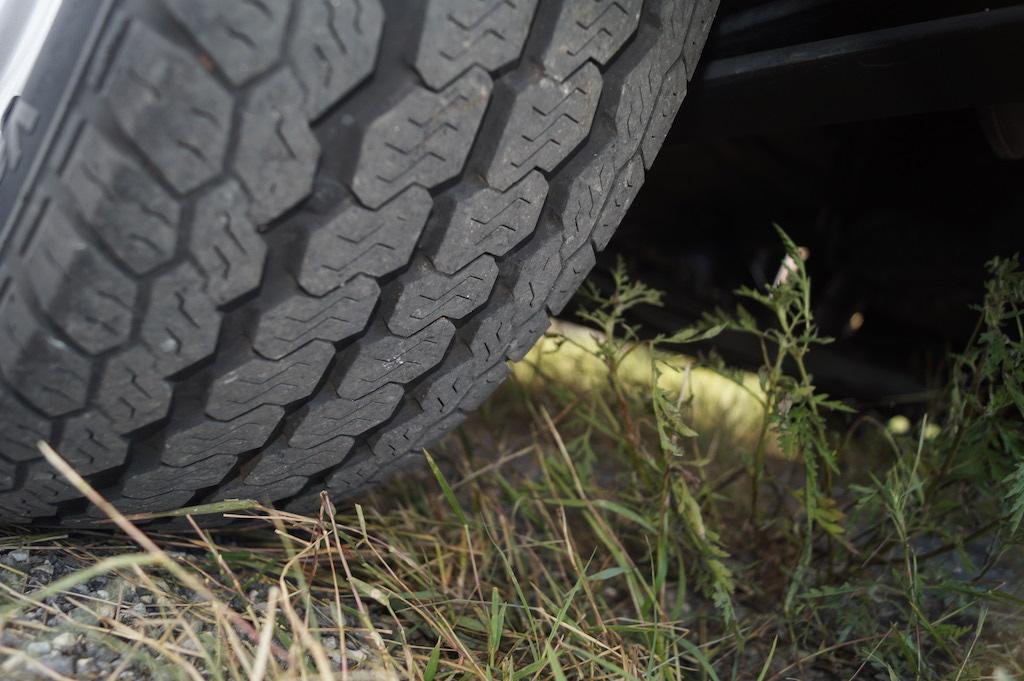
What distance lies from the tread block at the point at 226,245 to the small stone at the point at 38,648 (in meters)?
0.37

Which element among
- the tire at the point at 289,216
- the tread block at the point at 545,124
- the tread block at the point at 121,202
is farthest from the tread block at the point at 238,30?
the tread block at the point at 545,124

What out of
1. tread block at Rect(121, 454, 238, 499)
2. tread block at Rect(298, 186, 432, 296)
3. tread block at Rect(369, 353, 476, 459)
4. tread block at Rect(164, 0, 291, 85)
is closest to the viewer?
tread block at Rect(164, 0, 291, 85)

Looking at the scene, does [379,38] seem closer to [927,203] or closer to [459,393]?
[459,393]

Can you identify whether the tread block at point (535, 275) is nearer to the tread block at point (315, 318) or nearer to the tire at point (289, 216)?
the tire at point (289, 216)

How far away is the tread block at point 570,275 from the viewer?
3.13 feet

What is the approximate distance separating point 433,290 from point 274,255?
0.54 feet

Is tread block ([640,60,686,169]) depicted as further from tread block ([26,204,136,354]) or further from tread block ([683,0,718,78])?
tread block ([26,204,136,354])

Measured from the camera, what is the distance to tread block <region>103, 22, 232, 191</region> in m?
0.62

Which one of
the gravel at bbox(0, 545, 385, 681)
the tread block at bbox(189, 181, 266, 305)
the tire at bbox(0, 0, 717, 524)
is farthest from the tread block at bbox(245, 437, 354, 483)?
the tread block at bbox(189, 181, 266, 305)

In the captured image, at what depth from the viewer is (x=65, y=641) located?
795 mm

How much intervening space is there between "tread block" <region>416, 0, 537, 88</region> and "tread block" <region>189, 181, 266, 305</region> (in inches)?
7.4

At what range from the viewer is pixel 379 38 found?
0.67 m

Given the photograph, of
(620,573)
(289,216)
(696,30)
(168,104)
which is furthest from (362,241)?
(620,573)

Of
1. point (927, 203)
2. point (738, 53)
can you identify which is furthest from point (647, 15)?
point (927, 203)
